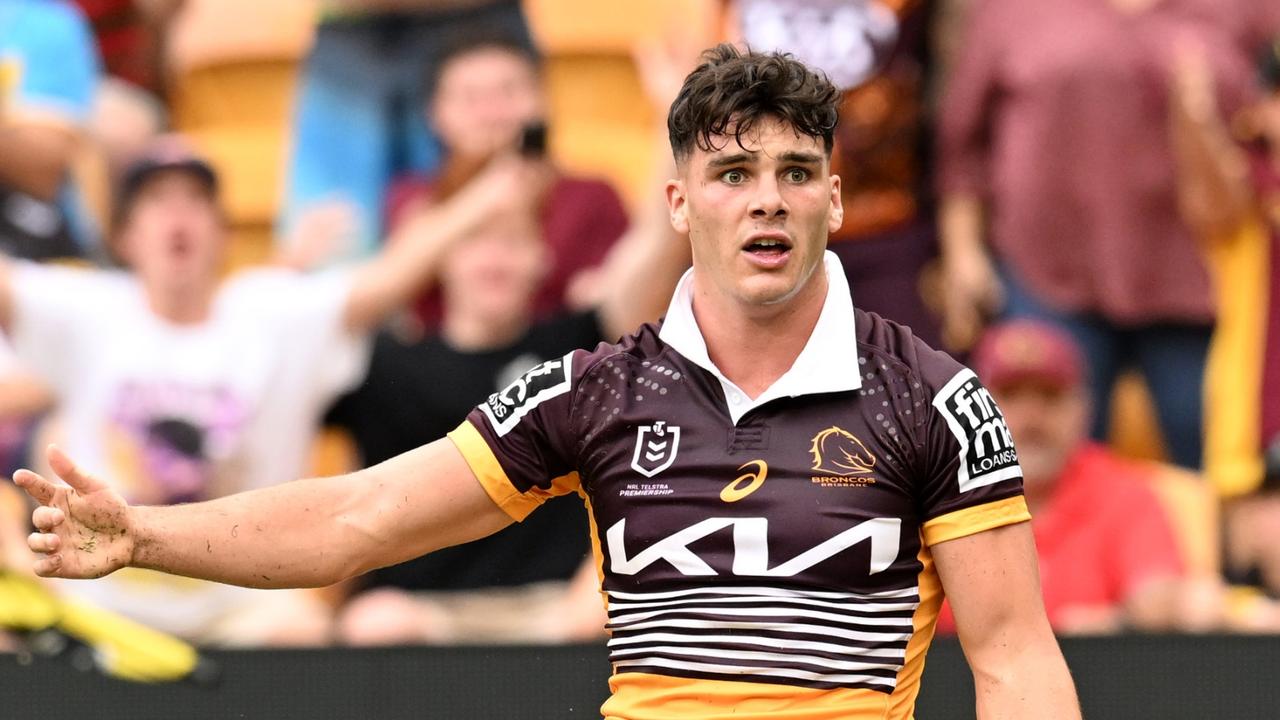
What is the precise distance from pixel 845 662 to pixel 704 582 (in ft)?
0.90

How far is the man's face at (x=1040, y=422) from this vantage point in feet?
20.4

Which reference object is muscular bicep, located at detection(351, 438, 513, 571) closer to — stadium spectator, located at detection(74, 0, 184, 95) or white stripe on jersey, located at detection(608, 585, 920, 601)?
white stripe on jersey, located at detection(608, 585, 920, 601)

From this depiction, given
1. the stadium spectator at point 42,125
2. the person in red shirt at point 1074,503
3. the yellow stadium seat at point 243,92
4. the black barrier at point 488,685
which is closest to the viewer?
the black barrier at point 488,685

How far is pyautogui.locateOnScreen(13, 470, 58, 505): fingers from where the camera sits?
316 centimetres

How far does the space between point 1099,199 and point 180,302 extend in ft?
10.3

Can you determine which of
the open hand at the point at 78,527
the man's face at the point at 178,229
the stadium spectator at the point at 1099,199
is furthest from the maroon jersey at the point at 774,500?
the man's face at the point at 178,229

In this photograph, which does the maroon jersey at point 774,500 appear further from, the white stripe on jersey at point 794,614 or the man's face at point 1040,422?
the man's face at point 1040,422

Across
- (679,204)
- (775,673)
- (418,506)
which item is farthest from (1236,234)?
(418,506)

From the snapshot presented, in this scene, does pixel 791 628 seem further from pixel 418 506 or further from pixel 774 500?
pixel 418 506

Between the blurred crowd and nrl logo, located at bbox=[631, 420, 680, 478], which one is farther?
the blurred crowd

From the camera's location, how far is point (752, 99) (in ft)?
10.8

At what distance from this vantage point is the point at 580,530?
20.6ft

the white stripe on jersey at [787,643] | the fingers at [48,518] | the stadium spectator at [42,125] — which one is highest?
the stadium spectator at [42,125]

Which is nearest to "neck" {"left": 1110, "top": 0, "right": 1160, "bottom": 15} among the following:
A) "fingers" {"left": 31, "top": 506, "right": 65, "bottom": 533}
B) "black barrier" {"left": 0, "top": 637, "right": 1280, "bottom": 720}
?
"black barrier" {"left": 0, "top": 637, "right": 1280, "bottom": 720}
